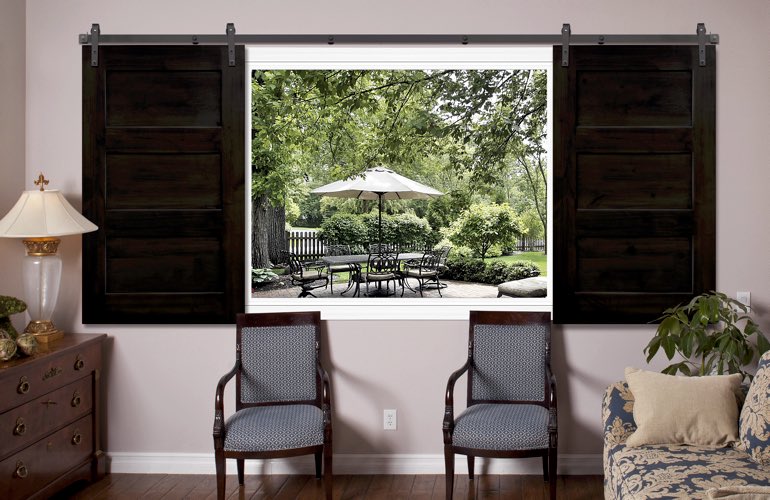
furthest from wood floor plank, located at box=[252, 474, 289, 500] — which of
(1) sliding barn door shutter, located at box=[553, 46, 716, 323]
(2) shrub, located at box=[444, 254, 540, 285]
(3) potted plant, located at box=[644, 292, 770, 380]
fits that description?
(3) potted plant, located at box=[644, 292, 770, 380]

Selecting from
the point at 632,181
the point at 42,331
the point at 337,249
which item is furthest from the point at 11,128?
the point at 632,181

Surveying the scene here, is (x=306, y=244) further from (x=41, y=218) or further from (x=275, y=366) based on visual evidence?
(x=41, y=218)

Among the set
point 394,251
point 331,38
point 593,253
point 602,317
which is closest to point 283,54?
point 331,38

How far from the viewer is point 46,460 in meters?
3.12

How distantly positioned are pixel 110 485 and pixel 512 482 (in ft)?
7.22

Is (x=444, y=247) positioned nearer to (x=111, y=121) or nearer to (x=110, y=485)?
(x=111, y=121)

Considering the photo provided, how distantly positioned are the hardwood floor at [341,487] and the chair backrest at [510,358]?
47 centimetres

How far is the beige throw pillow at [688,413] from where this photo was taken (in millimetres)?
2740

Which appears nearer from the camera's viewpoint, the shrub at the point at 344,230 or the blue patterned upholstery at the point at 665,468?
the blue patterned upholstery at the point at 665,468

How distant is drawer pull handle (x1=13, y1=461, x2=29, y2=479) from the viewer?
290 centimetres

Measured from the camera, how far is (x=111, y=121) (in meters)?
3.69

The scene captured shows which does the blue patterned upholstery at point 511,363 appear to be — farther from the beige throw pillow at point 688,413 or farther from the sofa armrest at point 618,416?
the beige throw pillow at point 688,413

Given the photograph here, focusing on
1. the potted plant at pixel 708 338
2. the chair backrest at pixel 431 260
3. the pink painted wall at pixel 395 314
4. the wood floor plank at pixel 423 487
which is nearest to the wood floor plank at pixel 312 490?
the pink painted wall at pixel 395 314

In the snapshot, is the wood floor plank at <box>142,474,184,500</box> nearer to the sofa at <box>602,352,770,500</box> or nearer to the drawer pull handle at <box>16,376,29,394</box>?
the drawer pull handle at <box>16,376,29,394</box>
